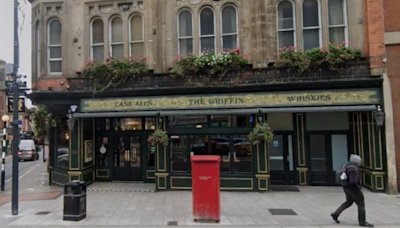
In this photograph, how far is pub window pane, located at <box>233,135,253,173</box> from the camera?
11594 millimetres

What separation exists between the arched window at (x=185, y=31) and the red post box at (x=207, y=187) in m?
6.08

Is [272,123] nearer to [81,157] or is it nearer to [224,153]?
[224,153]

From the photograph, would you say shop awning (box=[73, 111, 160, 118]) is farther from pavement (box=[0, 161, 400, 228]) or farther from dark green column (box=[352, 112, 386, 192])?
dark green column (box=[352, 112, 386, 192])

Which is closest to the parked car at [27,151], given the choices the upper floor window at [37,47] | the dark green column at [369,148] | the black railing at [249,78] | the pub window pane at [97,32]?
the upper floor window at [37,47]

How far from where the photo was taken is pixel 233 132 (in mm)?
11703

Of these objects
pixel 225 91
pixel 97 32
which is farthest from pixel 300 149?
pixel 97 32

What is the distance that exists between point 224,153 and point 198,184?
4.44 m

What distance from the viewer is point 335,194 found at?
10977 mm

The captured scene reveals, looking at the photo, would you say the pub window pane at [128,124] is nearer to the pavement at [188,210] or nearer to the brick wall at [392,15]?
the pavement at [188,210]

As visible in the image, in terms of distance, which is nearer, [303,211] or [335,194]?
[303,211]

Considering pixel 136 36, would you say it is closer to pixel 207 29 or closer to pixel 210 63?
pixel 207 29

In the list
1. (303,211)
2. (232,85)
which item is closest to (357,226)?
(303,211)

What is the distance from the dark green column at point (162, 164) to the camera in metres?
11.8

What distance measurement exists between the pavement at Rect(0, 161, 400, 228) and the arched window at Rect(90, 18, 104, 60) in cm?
569
